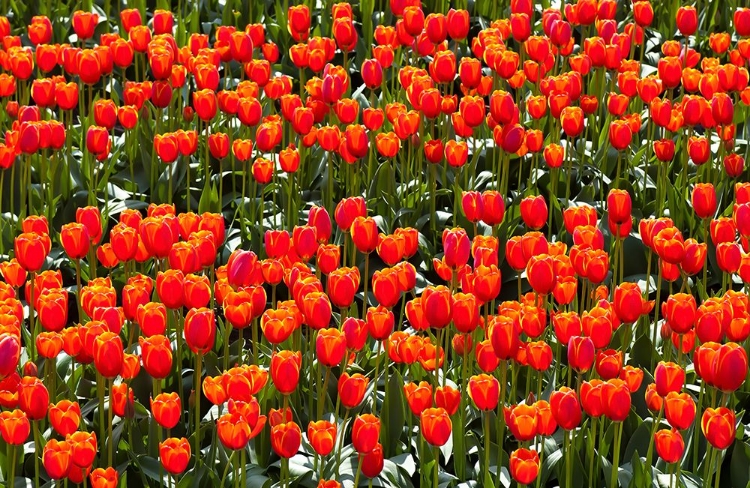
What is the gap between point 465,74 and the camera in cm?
Result: 483

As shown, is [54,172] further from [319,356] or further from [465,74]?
[319,356]

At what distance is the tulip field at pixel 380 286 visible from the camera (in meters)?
2.98

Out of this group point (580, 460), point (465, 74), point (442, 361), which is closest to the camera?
point (580, 460)

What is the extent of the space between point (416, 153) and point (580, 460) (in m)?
2.40

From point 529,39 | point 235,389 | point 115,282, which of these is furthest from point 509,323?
point 529,39

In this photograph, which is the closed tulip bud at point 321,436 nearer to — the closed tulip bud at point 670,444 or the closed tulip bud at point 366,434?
the closed tulip bud at point 366,434

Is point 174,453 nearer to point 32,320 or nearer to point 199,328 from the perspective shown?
point 199,328

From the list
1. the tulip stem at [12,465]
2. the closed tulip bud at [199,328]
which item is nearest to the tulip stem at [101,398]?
the tulip stem at [12,465]

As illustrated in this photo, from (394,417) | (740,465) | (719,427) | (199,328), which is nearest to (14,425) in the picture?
(199,328)

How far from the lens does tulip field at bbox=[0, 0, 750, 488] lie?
2.98 meters

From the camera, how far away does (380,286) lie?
125 inches

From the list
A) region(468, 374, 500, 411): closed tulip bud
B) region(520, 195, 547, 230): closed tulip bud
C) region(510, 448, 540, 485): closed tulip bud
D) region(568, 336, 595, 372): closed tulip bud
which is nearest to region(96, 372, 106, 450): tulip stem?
region(468, 374, 500, 411): closed tulip bud

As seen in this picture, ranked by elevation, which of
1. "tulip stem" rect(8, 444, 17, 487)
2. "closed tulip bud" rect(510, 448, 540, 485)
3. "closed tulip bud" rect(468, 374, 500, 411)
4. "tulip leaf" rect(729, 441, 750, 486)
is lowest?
"tulip leaf" rect(729, 441, 750, 486)

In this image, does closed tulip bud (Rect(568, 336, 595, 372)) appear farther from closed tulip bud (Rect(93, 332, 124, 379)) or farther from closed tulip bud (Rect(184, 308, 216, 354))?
closed tulip bud (Rect(93, 332, 124, 379))
